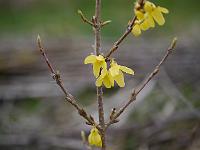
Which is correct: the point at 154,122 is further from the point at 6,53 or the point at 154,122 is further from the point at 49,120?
the point at 6,53

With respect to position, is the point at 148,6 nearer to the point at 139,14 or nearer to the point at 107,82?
the point at 139,14

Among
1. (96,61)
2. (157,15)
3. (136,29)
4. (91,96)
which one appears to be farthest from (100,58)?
(91,96)

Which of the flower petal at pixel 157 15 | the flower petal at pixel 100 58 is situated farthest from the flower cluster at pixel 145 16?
the flower petal at pixel 100 58

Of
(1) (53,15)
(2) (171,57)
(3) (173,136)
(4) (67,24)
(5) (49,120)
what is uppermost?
(1) (53,15)

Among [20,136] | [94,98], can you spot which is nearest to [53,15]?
[94,98]

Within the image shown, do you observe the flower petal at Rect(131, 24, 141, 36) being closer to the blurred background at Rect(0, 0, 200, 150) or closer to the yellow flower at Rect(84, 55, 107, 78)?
the yellow flower at Rect(84, 55, 107, 78)

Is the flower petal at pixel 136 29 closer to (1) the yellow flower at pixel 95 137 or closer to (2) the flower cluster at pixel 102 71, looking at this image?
(2) the flower cluster at pixel 102 71

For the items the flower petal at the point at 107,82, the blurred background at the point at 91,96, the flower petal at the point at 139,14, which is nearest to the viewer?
the flower petal at the point at 139,14
